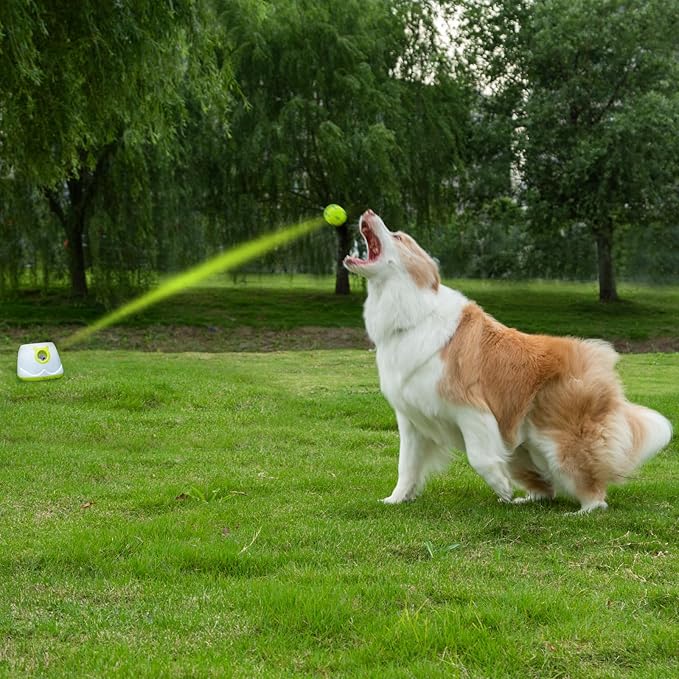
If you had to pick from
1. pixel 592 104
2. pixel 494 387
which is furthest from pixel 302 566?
pixel 592 104

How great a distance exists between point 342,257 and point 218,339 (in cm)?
477

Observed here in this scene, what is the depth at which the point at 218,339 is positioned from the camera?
2069 cm

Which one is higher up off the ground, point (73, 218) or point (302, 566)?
point (73, 218)

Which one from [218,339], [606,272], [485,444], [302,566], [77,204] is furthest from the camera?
[606,272]

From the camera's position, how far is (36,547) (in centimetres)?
501

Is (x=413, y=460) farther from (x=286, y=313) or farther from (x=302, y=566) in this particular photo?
(x=286, y=313)

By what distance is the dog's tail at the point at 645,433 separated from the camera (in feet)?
19.1

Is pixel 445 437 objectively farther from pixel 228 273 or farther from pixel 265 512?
pixel 228 273

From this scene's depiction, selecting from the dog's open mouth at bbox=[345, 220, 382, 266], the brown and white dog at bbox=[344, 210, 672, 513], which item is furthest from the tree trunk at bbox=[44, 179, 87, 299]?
the brown and white dog at bbox=[344, 210, 672, 513]

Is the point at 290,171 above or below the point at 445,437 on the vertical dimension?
above

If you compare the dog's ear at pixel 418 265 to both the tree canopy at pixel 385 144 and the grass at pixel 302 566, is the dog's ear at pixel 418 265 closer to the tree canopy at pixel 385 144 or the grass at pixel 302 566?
the grass at pixel 302 566

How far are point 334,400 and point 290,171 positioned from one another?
12.8 meters

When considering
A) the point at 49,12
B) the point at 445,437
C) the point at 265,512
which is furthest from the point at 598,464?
the point at 49,12

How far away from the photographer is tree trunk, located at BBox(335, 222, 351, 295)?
23.3 meters
